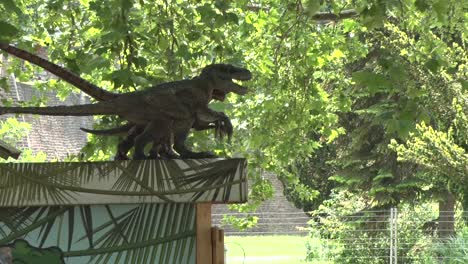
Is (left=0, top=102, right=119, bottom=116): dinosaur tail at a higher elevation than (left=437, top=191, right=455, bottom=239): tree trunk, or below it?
higher

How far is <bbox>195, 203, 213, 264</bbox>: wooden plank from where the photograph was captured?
2.52m

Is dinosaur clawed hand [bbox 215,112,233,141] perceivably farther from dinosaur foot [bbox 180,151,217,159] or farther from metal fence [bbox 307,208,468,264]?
metal fence [bbox 307,208,468,264]

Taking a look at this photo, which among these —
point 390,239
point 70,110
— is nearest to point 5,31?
point 70,110

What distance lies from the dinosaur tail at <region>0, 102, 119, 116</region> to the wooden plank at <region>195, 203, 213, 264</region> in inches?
19.0

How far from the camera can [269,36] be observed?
7445mm

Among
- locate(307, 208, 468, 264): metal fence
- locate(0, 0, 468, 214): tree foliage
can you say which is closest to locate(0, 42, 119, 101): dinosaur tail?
locate(0, 0, 468, 214): tree foliage

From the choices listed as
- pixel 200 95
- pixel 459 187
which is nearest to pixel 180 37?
pixel 200 95

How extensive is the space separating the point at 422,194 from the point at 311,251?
2475 millimetres

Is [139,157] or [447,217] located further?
[447,217]

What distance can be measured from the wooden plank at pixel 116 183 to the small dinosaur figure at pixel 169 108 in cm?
11

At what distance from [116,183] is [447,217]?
12588 millimetres

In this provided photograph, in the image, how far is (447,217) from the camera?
14180mm

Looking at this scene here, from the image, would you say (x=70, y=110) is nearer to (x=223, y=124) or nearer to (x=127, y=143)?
(x=127, y=143)

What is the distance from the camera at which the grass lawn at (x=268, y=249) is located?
52.9 ft
